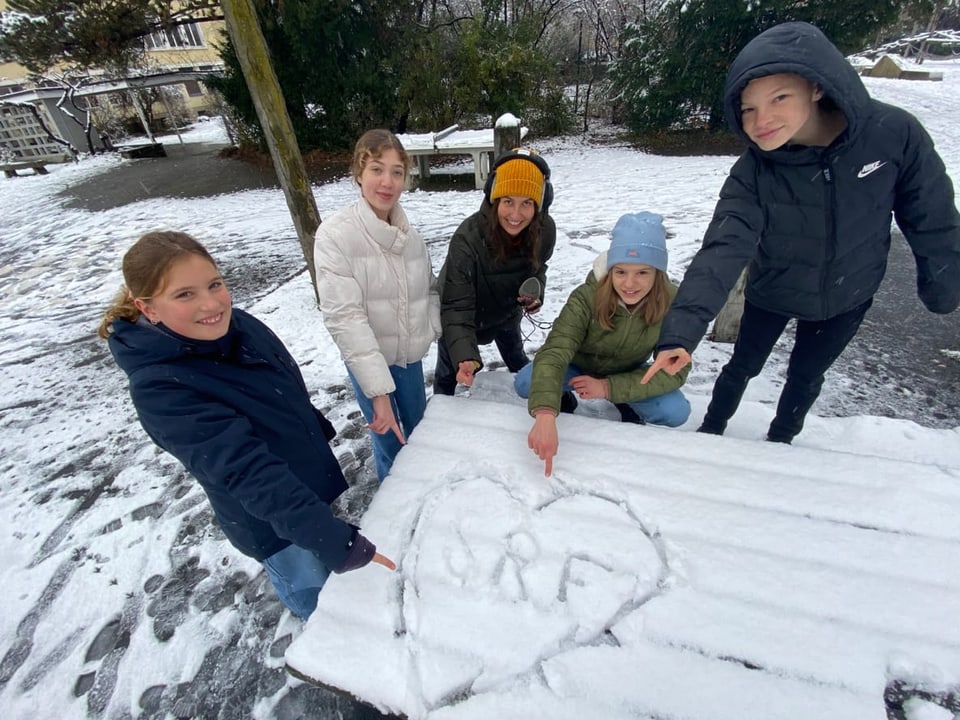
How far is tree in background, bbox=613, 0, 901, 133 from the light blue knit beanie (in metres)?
9.05

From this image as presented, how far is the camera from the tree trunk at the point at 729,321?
2842 millimetres

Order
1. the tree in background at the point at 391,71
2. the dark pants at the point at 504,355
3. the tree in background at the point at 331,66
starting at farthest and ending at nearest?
the tree in background at the point at 391,71
the tree in background at the point at 331,66
the dark pants at the point at 504,355

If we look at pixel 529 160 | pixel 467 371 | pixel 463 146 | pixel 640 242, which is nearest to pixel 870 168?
pixel 640 242

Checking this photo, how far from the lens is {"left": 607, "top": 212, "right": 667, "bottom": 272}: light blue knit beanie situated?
163 cm

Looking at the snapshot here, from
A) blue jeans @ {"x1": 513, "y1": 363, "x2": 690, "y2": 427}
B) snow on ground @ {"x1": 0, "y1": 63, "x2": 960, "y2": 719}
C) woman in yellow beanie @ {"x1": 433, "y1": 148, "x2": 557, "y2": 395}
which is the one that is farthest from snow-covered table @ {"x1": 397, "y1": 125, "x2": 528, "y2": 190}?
blue jeans @ {"x1": 513, "y1": 363, "x2": 690, "y2": 427}

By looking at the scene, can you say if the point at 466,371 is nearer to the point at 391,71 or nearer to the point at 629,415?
the point at 629,415

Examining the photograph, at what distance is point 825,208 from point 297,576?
2.06 meters

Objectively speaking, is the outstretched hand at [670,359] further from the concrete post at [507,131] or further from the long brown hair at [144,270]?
the concrete post at [507,131]

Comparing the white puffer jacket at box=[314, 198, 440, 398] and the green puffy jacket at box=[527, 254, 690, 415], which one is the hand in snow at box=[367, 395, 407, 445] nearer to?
the white puffer jacket at box=[314, 198, 440, 398]

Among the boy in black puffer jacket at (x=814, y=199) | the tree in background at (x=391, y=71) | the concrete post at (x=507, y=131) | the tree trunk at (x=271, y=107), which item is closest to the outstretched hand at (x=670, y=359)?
the boy in black puffer jacket at (x=814, y=199)

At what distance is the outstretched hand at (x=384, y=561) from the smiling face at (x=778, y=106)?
1571mm

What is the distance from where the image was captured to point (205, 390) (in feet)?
3.79

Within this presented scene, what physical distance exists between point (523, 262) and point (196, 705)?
1.98 metres

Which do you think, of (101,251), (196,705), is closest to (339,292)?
(196,705)
